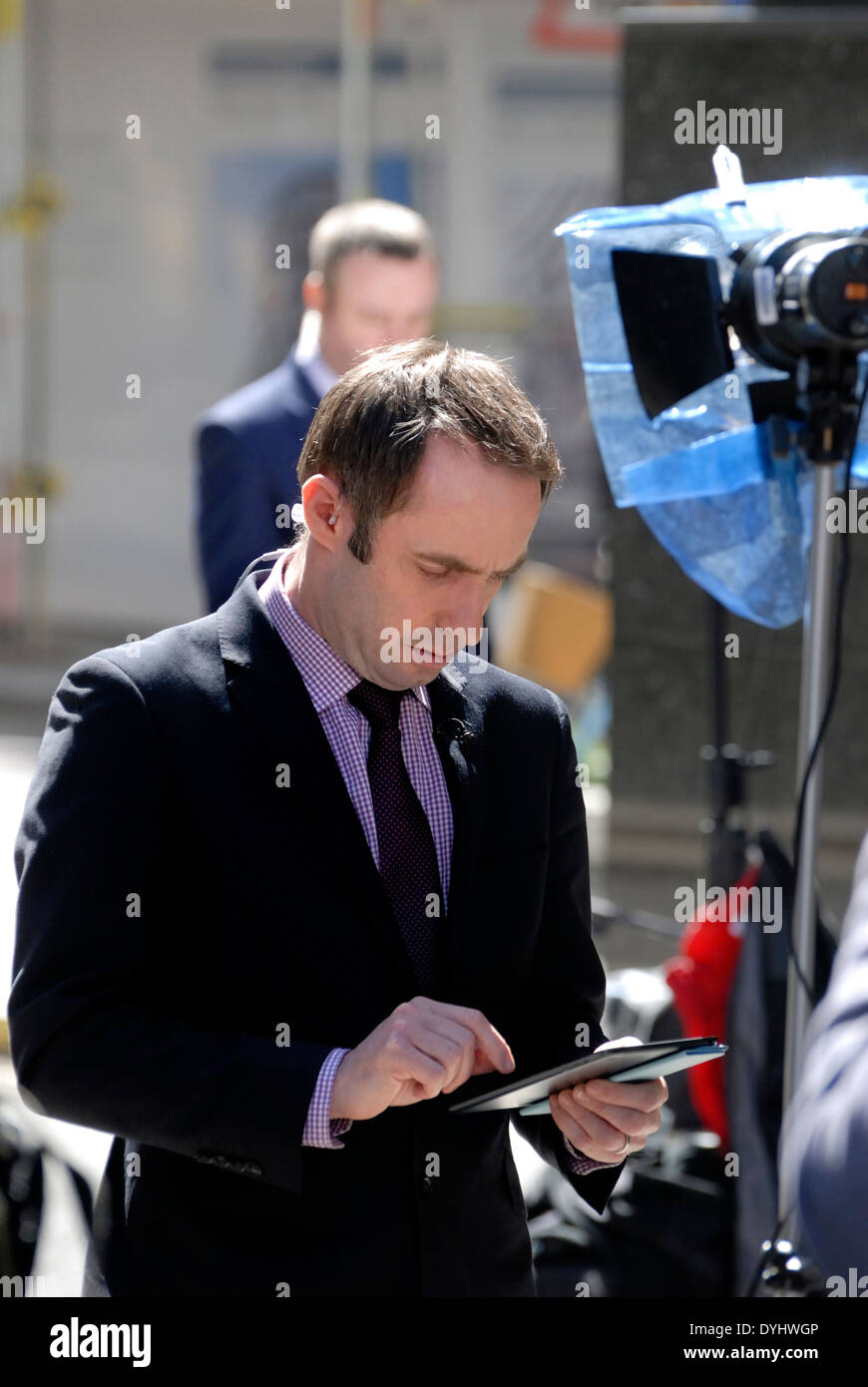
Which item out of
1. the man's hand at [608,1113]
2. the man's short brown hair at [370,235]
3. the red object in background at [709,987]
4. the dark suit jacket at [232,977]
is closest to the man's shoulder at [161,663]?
the dark suit jacket at [232,977]

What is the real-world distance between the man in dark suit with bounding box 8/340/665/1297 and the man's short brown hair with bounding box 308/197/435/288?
6.88 ft

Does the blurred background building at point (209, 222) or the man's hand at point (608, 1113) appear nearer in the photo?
the man's hand at point (608, 1113)

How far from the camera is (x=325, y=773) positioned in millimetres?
1631

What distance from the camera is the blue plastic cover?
8.27ft

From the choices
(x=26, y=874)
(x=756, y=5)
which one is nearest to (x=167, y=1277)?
(x=26, y=874)

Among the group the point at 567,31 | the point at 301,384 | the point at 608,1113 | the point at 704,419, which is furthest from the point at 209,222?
the point at 608,1113

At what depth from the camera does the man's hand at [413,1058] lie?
1.43 meters

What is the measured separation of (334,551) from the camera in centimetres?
166

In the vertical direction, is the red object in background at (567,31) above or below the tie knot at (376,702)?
above

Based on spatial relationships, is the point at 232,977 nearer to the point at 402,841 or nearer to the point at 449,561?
the point at 402,841

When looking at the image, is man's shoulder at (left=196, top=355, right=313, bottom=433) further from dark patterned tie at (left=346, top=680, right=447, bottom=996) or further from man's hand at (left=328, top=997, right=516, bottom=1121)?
man's hand at (left=328, top=997, right=516, bottom=1121)

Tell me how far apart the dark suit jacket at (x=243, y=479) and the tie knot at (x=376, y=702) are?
5.85 feet

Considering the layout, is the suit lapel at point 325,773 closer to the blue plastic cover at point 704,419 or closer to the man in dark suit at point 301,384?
the blue plastic cover at point 704,419

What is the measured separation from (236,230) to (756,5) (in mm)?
4687
